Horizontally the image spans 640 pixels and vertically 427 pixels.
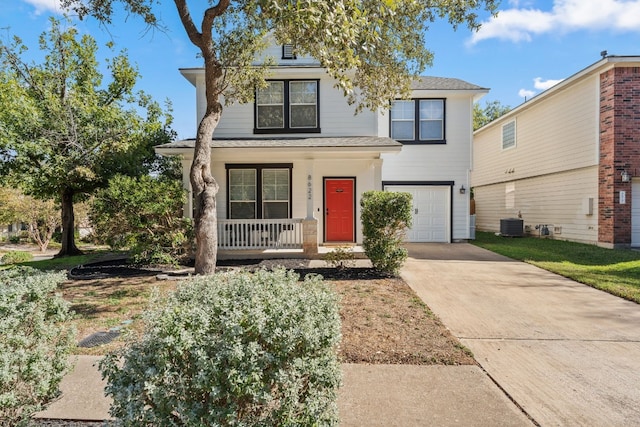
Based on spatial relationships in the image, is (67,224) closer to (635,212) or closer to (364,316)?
(364,316)

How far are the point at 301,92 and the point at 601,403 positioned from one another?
38.8ft

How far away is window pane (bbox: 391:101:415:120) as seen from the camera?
48.6 ft

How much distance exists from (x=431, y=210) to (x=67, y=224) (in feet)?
48.4

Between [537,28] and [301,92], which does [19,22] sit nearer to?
[301,92]

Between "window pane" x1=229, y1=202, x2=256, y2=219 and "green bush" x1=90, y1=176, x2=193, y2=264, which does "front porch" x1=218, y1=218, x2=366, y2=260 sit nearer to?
"window pane" x1=229, y1=202, x2=256, y2=219

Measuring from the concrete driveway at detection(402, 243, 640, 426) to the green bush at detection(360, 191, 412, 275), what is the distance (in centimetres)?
64

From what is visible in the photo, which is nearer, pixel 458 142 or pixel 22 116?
pixel 22 116

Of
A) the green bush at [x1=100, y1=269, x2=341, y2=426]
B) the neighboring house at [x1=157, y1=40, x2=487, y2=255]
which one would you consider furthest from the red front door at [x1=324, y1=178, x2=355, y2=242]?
the green bush at [x1=100, y1=269, x2=341, y2=426]

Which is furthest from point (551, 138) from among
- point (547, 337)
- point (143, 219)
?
point (143, 219)

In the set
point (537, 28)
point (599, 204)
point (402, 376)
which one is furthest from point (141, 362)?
point (537, 28)

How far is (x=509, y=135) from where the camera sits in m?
19.7

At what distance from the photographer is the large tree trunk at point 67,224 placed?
1409 centimetres

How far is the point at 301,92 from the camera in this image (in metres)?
12.9

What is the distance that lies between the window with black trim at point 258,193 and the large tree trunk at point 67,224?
6.72 meters
